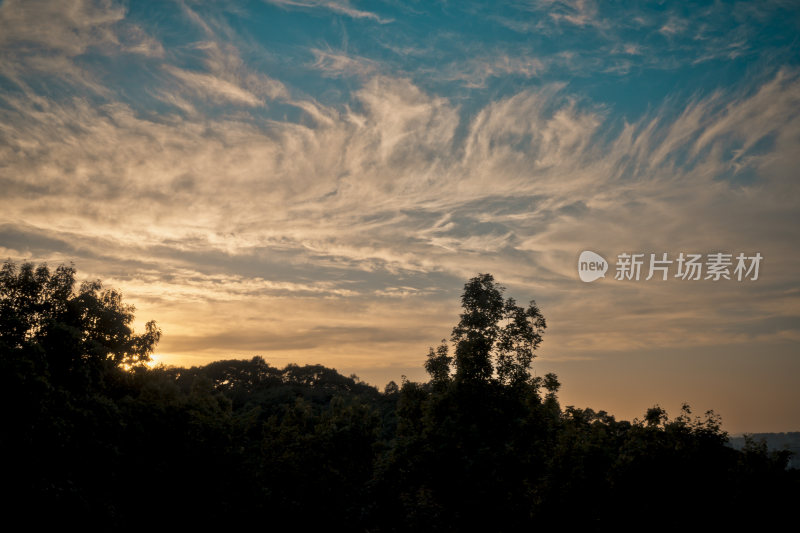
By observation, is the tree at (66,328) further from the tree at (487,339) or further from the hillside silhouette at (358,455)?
the tree at (487,339)

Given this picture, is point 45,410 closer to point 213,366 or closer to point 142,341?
point 142,341

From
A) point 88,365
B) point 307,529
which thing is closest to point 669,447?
point 307,529

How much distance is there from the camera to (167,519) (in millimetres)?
19922

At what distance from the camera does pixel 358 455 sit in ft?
83.0

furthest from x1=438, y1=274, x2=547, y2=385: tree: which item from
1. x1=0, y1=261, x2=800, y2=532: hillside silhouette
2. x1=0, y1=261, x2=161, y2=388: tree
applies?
x1=0, y1=261, x2=161, y2=388: tree

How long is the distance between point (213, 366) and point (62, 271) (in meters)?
84.3

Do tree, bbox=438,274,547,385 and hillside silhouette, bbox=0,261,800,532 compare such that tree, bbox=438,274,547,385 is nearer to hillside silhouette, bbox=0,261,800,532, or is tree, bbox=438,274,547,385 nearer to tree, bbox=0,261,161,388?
hillside silhouette, bbox=0,261,800,532

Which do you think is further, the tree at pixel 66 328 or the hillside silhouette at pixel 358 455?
the tree at pixel 66 328

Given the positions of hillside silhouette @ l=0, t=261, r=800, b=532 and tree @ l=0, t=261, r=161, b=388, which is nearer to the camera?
hillside silhouette @ l=0, t=261, r=800, b=532

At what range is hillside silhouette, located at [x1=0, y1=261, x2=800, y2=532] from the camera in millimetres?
A: 17641

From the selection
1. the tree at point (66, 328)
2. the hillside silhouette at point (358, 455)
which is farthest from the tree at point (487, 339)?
the tree at point (66, 328)

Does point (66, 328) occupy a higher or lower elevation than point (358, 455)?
higher

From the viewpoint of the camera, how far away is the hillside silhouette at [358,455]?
17.6 m

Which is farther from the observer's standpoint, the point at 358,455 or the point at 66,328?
the point at 358,455
